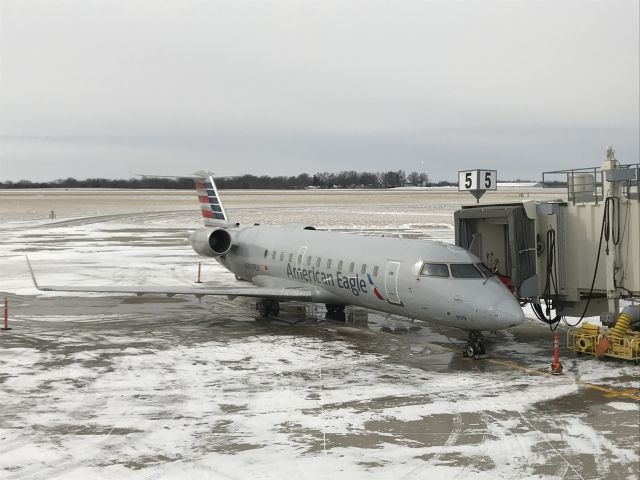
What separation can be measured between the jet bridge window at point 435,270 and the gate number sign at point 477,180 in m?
5.69

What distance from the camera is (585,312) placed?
647 inches

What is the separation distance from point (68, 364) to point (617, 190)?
41.7 ft

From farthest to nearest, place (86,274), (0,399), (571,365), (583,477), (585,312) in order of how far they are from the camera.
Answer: (86,274) < (585,312) < (571,365) < (0,399) < (583,477)

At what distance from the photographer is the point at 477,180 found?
2088cm

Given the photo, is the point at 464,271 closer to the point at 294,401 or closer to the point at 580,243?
the point at 580,243

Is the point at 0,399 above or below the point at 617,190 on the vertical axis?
below

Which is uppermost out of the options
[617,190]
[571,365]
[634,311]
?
[617,190]

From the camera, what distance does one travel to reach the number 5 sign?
21000mm

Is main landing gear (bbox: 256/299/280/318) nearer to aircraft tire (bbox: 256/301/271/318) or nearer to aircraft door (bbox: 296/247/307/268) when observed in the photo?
aircraft tire (bbox: 256/301/271/318)

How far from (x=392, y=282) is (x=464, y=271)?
6.23 feet

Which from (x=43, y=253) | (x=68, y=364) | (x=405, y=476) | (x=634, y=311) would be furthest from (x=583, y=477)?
(x=43, y=253)

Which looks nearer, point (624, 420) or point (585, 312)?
point (624, 420)

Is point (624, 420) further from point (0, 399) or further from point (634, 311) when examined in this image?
point (0, 399)

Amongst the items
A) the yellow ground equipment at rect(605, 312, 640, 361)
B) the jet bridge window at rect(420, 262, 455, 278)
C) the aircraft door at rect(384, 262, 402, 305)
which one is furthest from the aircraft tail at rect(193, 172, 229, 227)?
the yellow ground equipment at rect(605, 312, 640, 361)
